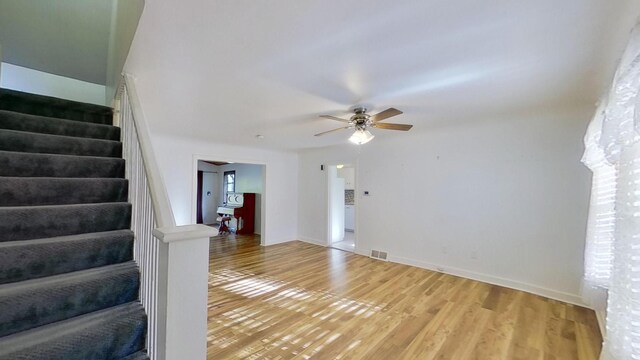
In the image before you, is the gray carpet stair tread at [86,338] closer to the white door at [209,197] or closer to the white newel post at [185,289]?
the white newel post at [185,289]

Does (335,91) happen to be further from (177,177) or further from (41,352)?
(177,177)

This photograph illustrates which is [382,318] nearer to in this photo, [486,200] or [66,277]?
[486,200]

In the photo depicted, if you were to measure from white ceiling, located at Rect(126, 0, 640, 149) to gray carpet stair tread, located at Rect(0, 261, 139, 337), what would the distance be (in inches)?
58.5

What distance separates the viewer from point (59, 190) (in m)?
1.79

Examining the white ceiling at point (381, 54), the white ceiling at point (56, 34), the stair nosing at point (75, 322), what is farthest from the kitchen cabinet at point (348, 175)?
the stair nosing at point (75, 322)

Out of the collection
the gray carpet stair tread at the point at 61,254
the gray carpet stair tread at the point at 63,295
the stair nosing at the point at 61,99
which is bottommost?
the gray carpet stair tread at the point at 63,295

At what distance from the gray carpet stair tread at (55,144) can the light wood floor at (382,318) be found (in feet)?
6.18

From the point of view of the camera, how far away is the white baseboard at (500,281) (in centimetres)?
308

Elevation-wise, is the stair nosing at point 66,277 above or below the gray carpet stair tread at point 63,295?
above

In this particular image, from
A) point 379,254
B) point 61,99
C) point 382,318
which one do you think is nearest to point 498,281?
point 379,254

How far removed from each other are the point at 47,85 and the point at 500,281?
676 centimetres

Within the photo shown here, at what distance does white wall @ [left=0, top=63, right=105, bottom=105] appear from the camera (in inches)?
126

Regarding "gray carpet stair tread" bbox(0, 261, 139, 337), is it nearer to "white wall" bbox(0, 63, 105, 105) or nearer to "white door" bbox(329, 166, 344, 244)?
"white wall" bbox(0, 63, 105, 105)

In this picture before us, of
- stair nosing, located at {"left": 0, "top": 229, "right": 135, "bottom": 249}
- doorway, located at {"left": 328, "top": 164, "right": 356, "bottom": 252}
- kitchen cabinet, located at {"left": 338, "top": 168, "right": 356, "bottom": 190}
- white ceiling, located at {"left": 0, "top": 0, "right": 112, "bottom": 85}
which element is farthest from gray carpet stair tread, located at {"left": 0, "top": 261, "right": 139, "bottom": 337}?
kitchen cabinet, located at {"left": 338, "top": 168, "right": 356, "bottom": 190}
